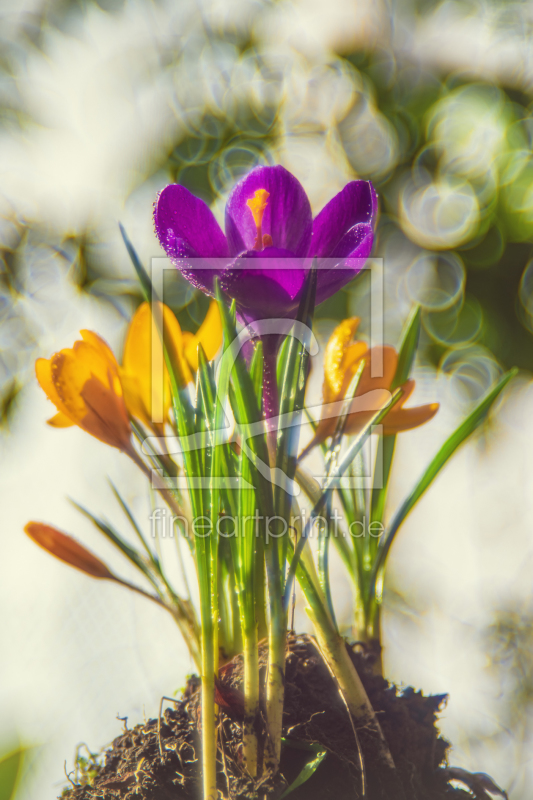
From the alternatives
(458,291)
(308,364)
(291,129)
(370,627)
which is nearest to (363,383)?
(308,364)

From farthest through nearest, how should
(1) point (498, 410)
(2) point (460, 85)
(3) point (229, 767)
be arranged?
(1) point (498, 410)
(2) point (460, 85)
(3) point (229, 767)

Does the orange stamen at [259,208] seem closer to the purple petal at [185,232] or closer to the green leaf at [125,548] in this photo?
the purple petal at [185,232]

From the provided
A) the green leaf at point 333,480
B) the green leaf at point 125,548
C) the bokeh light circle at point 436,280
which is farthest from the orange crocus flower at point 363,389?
the bokeh light circle at point 436,280

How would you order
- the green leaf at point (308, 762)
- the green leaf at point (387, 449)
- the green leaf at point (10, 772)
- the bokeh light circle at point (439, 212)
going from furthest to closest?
the bokeh light circle at point (439, 212), the green leaf at point (10, 772), the green leaf at point (387, 449), the green leaf at point (308, 762)

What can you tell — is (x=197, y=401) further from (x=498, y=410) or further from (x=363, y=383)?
(x=498, y=410)

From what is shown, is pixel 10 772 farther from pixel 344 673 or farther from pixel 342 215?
pixel 342 215

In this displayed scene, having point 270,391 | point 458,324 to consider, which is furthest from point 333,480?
point 458,324
